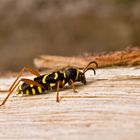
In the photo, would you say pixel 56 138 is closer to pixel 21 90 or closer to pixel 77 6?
pixel 21 90

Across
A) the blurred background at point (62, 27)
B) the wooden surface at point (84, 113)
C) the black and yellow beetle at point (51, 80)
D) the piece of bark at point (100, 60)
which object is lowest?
the wooden surface at point (84, 113)

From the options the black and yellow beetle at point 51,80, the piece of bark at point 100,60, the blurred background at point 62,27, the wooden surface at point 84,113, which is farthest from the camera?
the blurred background at point 62,27

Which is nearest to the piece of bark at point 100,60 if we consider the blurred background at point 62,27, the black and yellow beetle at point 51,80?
the black and yellow beetle at point 51,80

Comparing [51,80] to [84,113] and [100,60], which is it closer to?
[100,60]

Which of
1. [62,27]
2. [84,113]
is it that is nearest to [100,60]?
[84,113]

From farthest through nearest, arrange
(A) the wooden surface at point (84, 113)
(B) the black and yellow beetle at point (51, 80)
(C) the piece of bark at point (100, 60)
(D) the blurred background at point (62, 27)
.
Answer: (D) the blurred background at point (62, 27)
(C) the piece of bark at point (100, 60)
(B) the black and yellow beetle at point (51, 80)
(A) the wooden surface at point (84, 113)

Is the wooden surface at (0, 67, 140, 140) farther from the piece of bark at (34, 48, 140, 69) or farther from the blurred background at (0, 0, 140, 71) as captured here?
the blurred background at (0, 0, 140, 71)

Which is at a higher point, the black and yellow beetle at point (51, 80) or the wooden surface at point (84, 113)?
the black and yellow beetle at point (51, 80)

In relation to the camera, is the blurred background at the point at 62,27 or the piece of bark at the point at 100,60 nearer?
the piece of bark at the point at 100,60

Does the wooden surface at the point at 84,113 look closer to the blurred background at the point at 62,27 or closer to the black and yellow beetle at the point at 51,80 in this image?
the black and yellow beetle at the point at 51,80
